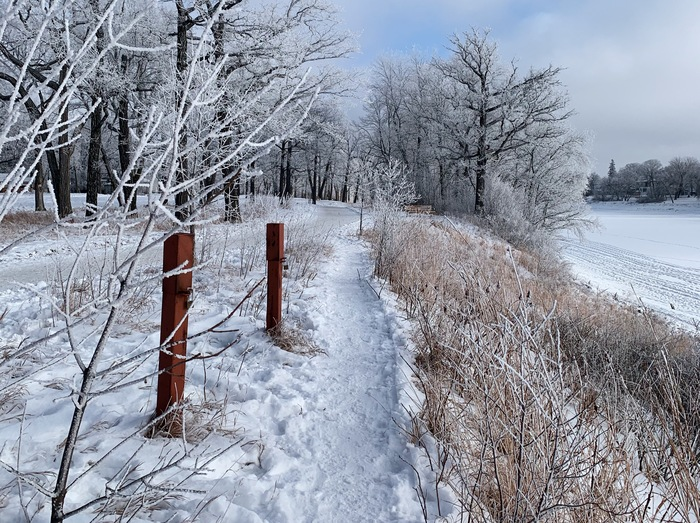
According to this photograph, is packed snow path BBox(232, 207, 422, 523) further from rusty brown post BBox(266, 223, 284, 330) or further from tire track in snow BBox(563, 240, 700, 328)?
tire track in snow BBox(563, 240, 700, 328)

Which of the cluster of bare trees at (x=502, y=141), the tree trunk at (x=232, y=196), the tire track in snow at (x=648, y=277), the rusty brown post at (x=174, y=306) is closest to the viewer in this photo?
the tree trunk at (x=232, y=196)

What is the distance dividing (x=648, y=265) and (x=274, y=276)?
63.6 feet

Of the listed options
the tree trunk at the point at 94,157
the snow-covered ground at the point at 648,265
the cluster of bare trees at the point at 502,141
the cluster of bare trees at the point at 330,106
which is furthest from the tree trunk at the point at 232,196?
the cluster of bare trees at the point at 502,141

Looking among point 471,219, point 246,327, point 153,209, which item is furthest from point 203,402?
point 471,219

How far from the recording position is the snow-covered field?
1686 millimetres

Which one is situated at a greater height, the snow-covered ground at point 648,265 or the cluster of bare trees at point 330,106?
the cluster of bare trees at point 330,106

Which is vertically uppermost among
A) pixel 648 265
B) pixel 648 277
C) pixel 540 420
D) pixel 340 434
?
pixel 540 420

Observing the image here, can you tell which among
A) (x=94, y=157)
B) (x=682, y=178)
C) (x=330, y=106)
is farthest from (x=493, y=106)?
(x=682, y=178)

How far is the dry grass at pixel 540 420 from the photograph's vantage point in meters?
1.61

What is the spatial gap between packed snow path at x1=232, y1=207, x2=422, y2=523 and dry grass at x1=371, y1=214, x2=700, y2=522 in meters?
0.24

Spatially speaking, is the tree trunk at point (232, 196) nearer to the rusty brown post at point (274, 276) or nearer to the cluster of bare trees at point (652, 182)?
the rusty brown post at point (274, 276)

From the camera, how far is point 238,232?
33.2 ft

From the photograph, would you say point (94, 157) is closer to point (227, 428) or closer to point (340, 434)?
point (227, 428)

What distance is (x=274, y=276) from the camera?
3.80 m
